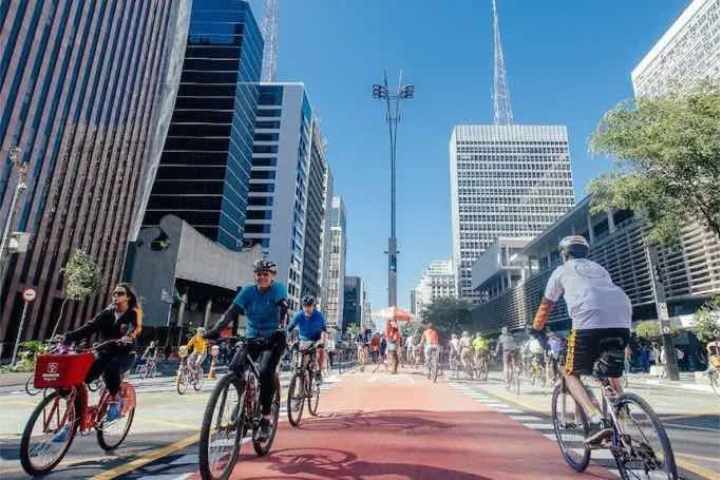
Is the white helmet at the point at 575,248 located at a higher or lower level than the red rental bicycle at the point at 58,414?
higher

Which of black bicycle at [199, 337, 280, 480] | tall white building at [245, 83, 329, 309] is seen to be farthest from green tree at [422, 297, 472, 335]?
black bicycle at [199, 337, 280, 480]

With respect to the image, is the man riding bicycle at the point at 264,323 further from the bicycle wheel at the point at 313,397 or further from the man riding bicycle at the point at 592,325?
the man riding bicycle at the point at 592,325

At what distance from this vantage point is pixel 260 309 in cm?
465

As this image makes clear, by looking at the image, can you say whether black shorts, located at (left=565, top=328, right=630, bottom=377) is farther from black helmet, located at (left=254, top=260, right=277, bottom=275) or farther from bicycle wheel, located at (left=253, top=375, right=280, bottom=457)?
black helmet, located at (left=254, top=260, right=277, bottom=275)

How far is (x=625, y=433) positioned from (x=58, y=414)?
4937mm

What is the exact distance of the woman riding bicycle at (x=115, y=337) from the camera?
471 centimetres

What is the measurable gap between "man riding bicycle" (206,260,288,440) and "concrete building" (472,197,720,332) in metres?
19.8

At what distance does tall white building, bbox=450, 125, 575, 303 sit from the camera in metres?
143

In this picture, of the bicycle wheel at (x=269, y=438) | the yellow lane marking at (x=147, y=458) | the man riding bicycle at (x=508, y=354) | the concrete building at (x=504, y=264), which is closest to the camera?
the yellow lane marking at (x=147, y=458)

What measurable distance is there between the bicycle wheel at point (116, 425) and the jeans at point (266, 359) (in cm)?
176

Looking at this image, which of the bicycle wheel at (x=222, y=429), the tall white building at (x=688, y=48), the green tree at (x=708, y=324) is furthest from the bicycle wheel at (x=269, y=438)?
the tall white building at (x=688, y=48)

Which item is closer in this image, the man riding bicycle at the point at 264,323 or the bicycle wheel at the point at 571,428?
the bicycle wheel at the point at 571,428

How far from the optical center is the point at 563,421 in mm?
4344

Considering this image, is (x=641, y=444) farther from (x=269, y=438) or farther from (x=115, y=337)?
(x=115, y=337)
